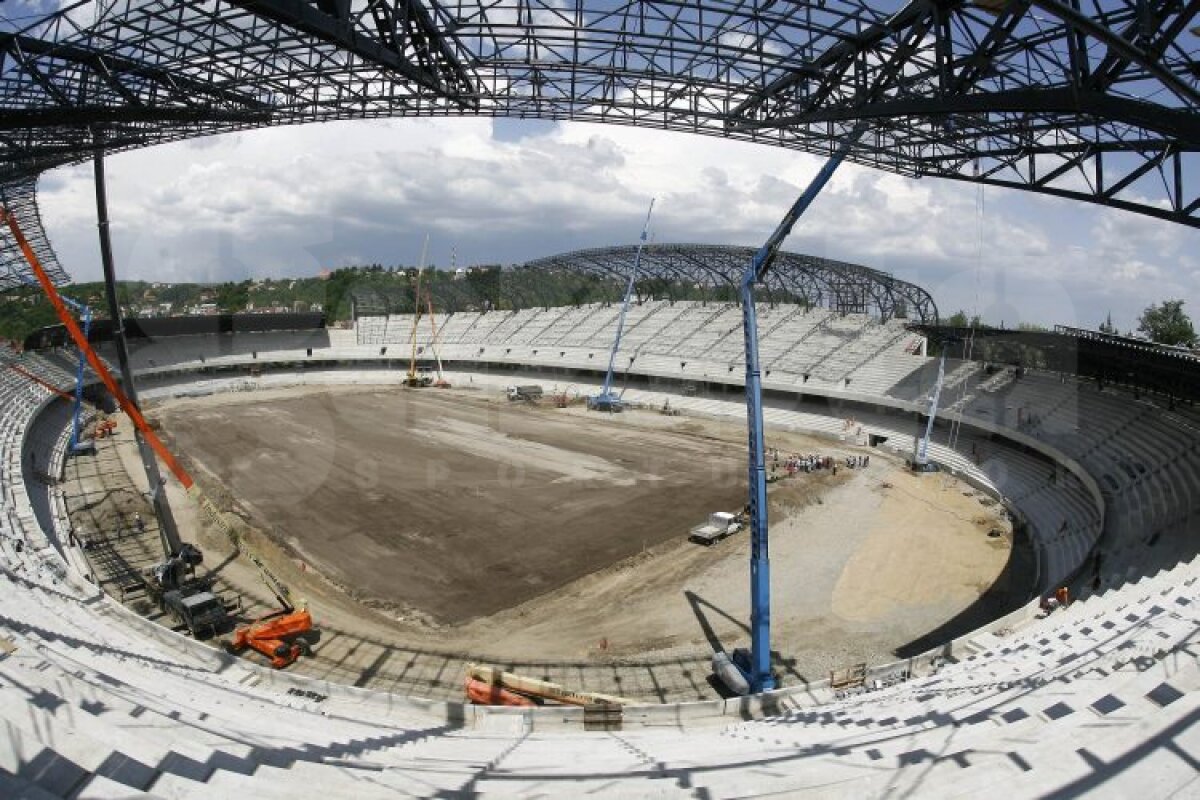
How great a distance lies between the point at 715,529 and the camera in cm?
2414

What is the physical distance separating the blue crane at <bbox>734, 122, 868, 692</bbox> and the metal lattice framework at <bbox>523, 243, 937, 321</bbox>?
1297 inches

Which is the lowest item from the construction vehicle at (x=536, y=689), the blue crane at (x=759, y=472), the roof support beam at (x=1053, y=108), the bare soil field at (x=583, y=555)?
the bare soil field at (x=583, y=555)

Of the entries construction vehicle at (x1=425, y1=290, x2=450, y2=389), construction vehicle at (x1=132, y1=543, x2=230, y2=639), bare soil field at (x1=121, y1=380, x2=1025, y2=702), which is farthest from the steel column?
construction vehicle at (x1=425, y1=290, x2=450, y2=389)

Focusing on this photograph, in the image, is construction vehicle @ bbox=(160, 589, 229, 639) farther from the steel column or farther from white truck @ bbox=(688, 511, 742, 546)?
white truck @ bbox=(688, 511, 742, 546)

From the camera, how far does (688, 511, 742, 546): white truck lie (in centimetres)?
2383

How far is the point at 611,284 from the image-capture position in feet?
226

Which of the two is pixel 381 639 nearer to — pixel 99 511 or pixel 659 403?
pixel 99 511

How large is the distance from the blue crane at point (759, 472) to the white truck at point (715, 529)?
832 cm

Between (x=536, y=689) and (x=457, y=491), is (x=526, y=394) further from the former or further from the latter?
(x=536, y=689)

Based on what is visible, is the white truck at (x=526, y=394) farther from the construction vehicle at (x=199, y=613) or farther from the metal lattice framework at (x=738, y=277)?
the construction vehicle at (x=199, y=613)

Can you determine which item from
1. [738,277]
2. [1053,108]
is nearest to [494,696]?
[1053,108]

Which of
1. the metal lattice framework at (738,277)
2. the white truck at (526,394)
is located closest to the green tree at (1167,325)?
the metal lattice framework at (738,277)

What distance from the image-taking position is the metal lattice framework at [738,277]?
47.8 meters

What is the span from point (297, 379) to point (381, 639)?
57.9m
